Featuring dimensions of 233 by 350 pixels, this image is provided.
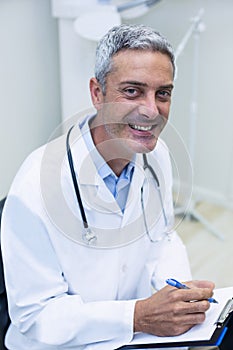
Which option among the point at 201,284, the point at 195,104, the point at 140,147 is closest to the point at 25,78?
the point at 195,104

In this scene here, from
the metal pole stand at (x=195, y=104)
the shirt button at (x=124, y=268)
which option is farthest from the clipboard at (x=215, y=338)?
the metal pole stand at (x=195, y=104)

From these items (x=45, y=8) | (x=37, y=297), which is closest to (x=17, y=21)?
(x=45, y=8)

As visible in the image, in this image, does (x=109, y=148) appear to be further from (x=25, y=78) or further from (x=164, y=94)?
(x=25, y=78)

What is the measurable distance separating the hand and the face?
29 cm

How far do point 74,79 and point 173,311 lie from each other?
1390mm

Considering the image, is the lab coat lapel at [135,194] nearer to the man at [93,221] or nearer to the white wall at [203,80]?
the man at [93,221]

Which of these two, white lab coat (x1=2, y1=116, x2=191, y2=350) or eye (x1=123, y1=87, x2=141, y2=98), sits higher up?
eye (x1=123, y1=87, x2=141, y2=98)

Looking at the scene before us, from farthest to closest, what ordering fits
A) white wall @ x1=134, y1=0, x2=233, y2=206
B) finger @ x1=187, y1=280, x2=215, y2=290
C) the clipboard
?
white wall @ x1=134, y1=0, x2=233, y2=206 → finger @ x1=187, y1=280, x2=215, y2=290 → the clipboard

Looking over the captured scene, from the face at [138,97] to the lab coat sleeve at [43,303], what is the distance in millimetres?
245

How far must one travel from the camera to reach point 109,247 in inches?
40.1

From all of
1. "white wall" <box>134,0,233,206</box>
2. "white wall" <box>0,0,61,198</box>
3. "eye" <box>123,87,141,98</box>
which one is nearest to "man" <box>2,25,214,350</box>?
"eye" <box>123,87,141,98</box>

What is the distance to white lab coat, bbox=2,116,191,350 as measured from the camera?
93cm

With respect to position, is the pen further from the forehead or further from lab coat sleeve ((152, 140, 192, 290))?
the forehead

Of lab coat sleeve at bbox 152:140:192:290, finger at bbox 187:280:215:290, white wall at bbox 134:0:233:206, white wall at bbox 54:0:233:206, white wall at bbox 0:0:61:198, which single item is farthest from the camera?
white wall at bbox 134:0:233:206
